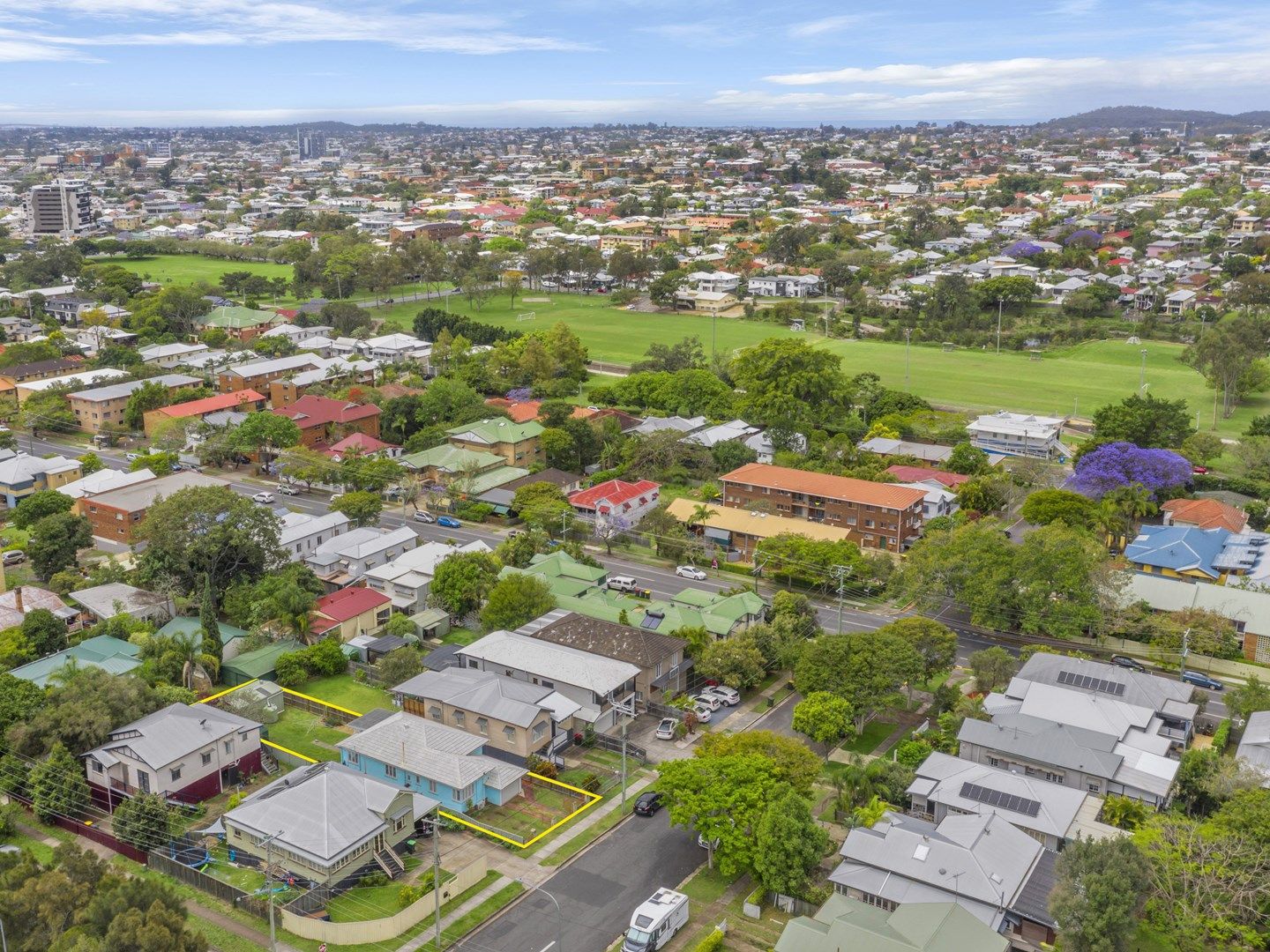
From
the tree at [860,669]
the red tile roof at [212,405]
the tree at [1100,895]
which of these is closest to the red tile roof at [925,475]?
the tree at [860,669]

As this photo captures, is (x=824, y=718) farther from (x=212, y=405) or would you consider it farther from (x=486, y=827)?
(x=212, y=405)

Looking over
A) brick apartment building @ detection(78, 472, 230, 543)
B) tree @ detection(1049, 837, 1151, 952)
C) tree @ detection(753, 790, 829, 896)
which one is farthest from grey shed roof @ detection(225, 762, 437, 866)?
brick apartment building @ detection(78, 472, 230, 543)

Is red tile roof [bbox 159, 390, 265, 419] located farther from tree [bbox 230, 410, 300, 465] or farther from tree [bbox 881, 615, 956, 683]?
tree [bbox 881, 615, 956, 683]

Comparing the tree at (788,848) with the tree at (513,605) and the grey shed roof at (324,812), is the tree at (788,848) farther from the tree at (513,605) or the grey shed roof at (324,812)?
the tree at (513,605)

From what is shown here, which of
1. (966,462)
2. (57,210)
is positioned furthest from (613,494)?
(57,210)

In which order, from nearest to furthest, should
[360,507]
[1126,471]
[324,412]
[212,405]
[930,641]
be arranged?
[930,641] → [360,507] → [1126,471] → [324,412] → [212,405]

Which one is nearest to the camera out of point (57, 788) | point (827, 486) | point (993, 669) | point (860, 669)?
point (57, 788)
